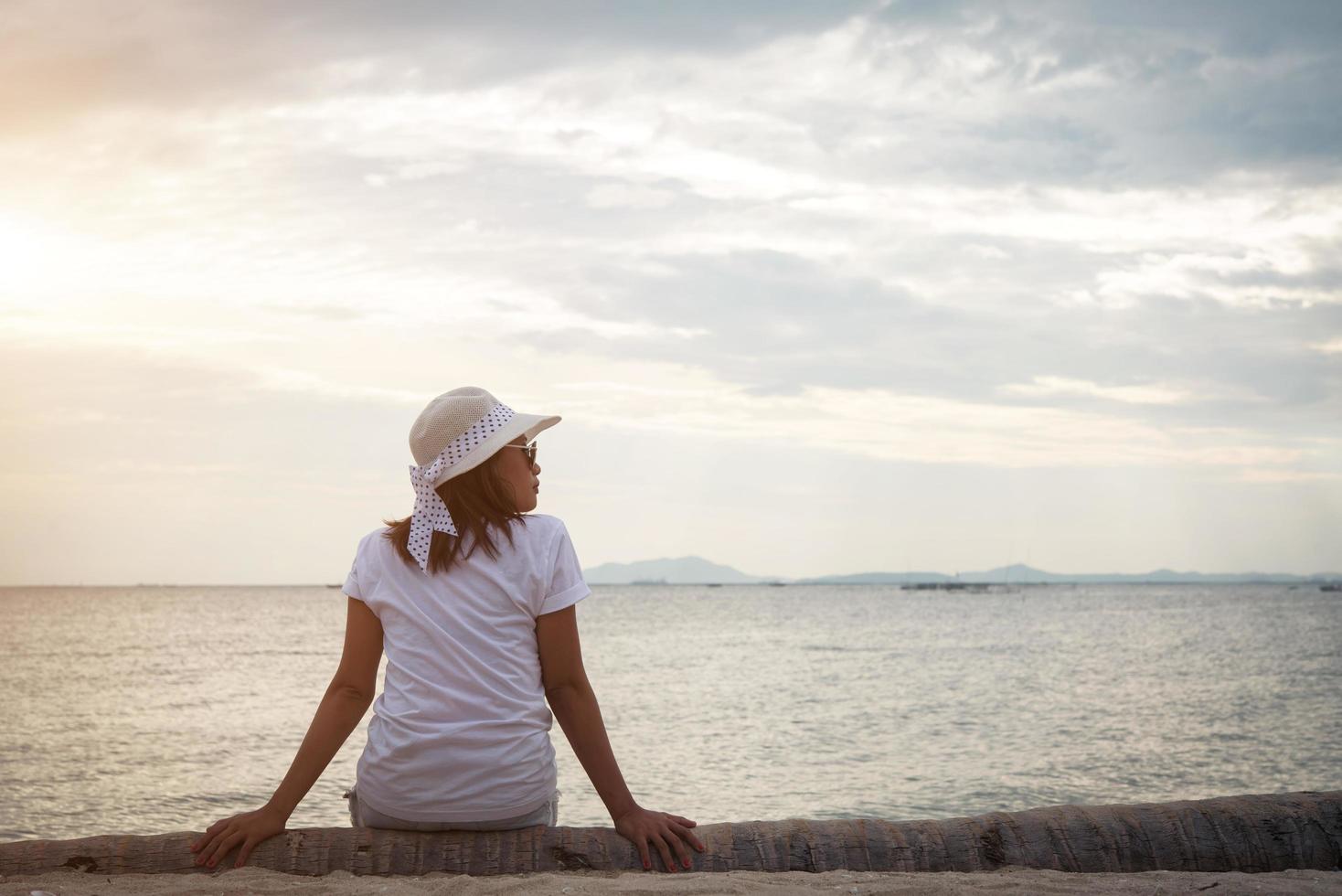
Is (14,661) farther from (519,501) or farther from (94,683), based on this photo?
(519,501)

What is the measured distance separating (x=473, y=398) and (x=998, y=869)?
109 inches

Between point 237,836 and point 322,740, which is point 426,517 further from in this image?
point 237,836

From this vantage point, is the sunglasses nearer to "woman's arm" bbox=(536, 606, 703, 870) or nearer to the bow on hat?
the bow on hat

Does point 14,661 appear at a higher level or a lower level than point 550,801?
lower

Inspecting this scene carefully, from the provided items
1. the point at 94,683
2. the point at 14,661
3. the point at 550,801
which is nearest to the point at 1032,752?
the point at 550,801

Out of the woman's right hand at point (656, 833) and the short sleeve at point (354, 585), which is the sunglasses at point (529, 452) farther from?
the woman's right hand at point (656, 833)

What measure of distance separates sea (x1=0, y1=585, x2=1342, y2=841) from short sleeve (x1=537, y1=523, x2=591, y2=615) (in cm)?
581

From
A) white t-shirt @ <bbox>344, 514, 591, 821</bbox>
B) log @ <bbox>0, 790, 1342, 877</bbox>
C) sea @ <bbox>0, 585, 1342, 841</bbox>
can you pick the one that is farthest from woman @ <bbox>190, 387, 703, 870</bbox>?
sea @ <bbox>0, 585, 1342, 841</bbox>

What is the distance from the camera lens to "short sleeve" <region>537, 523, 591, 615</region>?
3.76m

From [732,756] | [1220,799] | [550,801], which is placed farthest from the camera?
[732,756]

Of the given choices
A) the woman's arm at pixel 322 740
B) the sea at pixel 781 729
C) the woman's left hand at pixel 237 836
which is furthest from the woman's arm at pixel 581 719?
the sea at pixel 781 729

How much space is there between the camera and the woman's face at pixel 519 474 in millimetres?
3836

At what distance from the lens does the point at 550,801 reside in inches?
159

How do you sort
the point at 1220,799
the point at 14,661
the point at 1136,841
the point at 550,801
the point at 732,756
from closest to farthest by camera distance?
1. the point at 550,801
2. the point at 1136,841
3. the point at 1220,799
4. the point at 732,756
5. the point at 14,661
